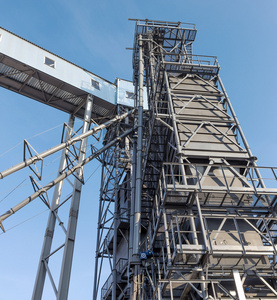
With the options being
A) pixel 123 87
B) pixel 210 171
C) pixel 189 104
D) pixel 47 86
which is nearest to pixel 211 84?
pixel 189 104

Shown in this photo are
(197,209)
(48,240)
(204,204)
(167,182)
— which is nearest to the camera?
(197,209)

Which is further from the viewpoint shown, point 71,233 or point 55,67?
point 55,67

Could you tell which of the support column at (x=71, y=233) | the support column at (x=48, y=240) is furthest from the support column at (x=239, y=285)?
the support column at (x=48, y=240)

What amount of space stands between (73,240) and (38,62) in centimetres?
1319

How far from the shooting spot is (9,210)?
1667 cm

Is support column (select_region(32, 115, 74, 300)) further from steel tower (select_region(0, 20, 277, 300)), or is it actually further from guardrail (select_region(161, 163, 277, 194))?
guardrail (select_region(161, 163, 277, 194))

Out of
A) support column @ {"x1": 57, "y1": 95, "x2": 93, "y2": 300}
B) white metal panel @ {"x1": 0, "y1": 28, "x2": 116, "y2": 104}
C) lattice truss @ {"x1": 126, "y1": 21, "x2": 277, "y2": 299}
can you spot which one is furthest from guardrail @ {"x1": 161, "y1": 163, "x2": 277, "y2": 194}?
white metal panel @ {"x1": 0, "y1": 28, "x2": 116, "y2": 104}

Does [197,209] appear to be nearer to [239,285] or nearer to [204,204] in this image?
[204,204]

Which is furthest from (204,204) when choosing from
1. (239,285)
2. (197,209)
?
(239,285)

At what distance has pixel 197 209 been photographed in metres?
11.1

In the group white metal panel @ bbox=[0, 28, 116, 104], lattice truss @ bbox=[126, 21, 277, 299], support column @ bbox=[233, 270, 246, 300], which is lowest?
support column @ bbox=[233, 270, 246, 300]

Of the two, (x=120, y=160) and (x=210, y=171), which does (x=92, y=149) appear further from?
(x=210, y=171)

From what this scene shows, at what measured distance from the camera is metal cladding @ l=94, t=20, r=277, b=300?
1013cm

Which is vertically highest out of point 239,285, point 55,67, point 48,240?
point 55,67
